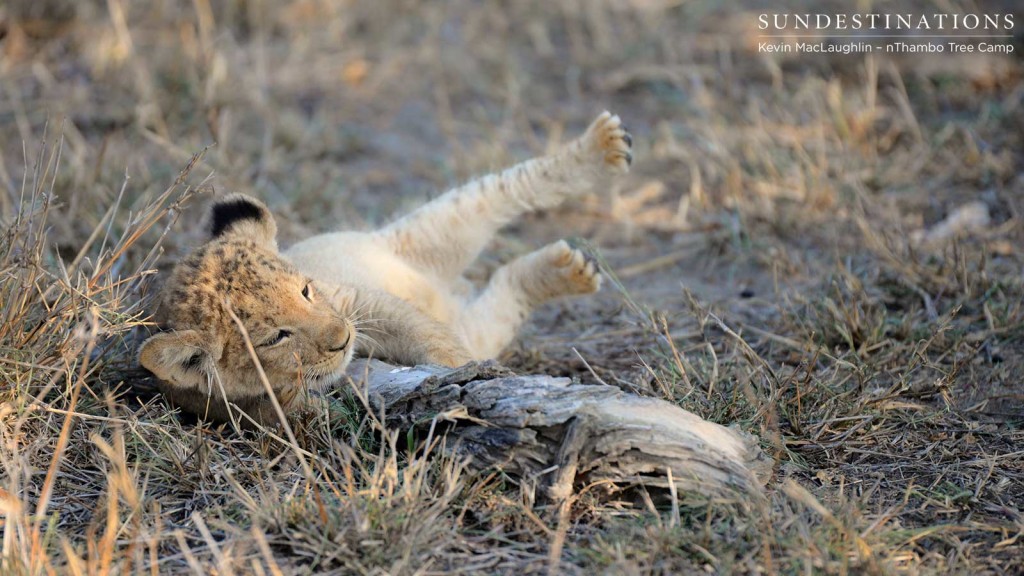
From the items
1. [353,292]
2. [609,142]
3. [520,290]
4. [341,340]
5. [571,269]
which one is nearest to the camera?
[341,340]

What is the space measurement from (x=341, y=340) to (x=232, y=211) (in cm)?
82

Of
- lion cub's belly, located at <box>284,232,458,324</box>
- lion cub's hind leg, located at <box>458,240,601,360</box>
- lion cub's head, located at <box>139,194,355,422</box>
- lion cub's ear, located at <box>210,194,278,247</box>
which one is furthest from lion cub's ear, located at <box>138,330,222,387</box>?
lion cub's hind leg, located at <box>458,240,601,360</box>

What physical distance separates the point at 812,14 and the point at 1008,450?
6230 mm

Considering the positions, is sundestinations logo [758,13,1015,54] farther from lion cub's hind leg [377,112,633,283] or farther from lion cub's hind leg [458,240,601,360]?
lion cub's hind leg [458,240,601,360]

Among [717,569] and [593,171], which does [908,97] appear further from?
[717,569]

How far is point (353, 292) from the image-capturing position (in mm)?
4105

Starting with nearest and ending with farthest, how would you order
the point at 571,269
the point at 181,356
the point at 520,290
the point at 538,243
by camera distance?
the point at 181,356, the point at 571,269, the point at 520,290, the point at 538,243

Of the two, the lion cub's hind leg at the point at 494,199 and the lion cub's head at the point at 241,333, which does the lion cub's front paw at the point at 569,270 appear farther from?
the lion cub's head at the point at 241,333

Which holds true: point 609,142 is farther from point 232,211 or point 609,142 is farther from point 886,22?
point 886,22

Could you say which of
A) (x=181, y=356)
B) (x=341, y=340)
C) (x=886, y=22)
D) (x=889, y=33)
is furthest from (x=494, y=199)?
(x=886, y=22)

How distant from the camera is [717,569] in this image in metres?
2.67

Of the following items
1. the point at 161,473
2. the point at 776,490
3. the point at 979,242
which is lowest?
the point at 979,242

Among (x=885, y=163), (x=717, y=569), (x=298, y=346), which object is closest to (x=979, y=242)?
(x=885, y=163)

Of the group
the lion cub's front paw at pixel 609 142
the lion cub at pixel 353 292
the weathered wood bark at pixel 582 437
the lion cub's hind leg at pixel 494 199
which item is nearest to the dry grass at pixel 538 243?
the weathered wood bark at pixel 582 437
